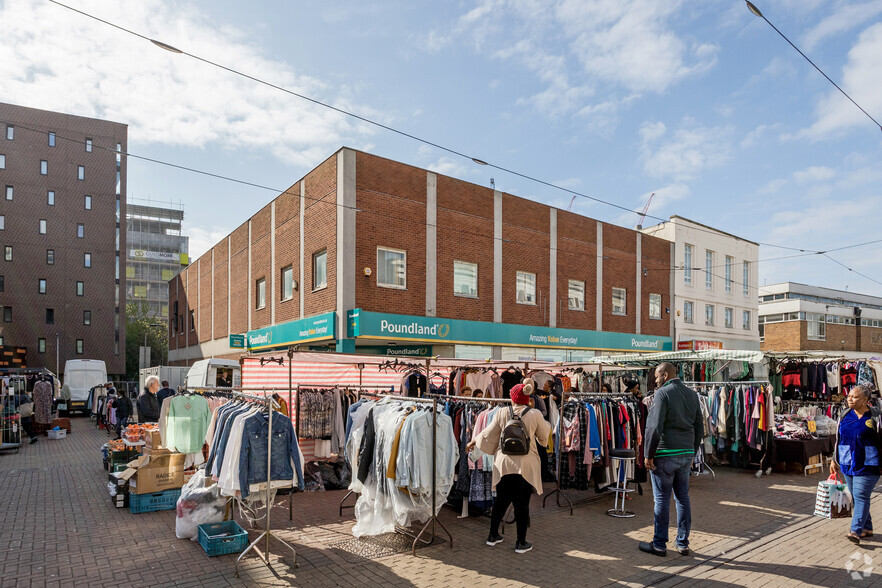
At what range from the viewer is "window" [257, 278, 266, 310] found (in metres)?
23.0

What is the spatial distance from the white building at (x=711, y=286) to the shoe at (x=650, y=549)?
2388cm

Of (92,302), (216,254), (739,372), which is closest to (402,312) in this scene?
(739,372)

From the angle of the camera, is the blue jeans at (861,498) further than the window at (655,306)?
No

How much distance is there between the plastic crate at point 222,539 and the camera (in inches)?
238

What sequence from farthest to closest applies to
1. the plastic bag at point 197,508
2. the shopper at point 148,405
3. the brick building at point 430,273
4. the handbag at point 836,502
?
the brick building at point 430,273
the shopper at point 148,405
the handbag at point 836,502
the plastic bag at point 197,508

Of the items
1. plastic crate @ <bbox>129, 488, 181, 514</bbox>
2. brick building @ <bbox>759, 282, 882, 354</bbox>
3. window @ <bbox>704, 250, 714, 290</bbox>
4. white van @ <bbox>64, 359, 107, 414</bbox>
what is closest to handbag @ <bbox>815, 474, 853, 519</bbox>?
plastic crate @ <bbox>129, 488, 181, 514</bbox>

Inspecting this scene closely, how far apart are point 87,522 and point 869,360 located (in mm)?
14737

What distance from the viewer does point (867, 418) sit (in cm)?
631

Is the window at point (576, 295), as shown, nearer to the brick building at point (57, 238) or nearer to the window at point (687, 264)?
the window at point (687, 264)

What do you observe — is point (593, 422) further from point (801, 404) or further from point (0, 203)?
point (0, 203)

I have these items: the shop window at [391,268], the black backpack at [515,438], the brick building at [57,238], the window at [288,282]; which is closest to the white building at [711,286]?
the shop window at [391,268]

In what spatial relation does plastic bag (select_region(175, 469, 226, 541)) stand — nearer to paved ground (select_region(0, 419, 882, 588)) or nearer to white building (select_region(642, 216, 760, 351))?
paved ground (select_region(0, 419, 882, 588))

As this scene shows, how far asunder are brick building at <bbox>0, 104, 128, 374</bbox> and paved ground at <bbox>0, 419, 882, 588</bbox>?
132ft

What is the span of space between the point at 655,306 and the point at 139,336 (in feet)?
170
